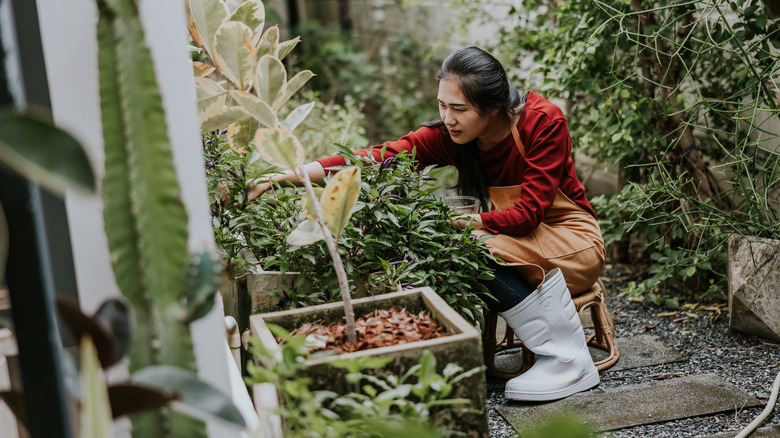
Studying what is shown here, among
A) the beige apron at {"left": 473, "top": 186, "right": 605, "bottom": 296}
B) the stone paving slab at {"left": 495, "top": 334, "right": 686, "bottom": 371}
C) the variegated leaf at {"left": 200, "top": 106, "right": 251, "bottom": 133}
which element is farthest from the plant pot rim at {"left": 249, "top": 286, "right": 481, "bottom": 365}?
the stone paving slab at {"left": 495, "top": 334, "right": 686, "bottom": 371}

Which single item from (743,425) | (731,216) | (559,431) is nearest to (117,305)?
(559,431)

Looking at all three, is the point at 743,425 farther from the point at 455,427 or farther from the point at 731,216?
the point at 455,427

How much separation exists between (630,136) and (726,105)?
17.8 inches

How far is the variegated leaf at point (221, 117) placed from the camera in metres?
1.76

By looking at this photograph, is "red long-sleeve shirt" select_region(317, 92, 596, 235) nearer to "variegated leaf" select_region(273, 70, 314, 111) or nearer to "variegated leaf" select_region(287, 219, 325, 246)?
"variegated leaf" select_region(273, 70, 314, 111)

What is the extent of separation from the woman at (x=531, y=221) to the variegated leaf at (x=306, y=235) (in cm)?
80

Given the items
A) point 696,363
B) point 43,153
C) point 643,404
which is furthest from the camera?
point 696,363

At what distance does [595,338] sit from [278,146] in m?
1.99

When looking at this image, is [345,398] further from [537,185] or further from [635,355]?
[635,355]

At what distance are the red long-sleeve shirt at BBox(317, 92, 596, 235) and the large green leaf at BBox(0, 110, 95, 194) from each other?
1.68 meters

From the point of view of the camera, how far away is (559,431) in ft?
2.50

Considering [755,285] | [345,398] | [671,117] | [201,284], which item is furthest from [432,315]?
[671,117]

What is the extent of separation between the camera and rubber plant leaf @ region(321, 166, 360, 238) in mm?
1574

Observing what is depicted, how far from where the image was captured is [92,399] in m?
0.93
